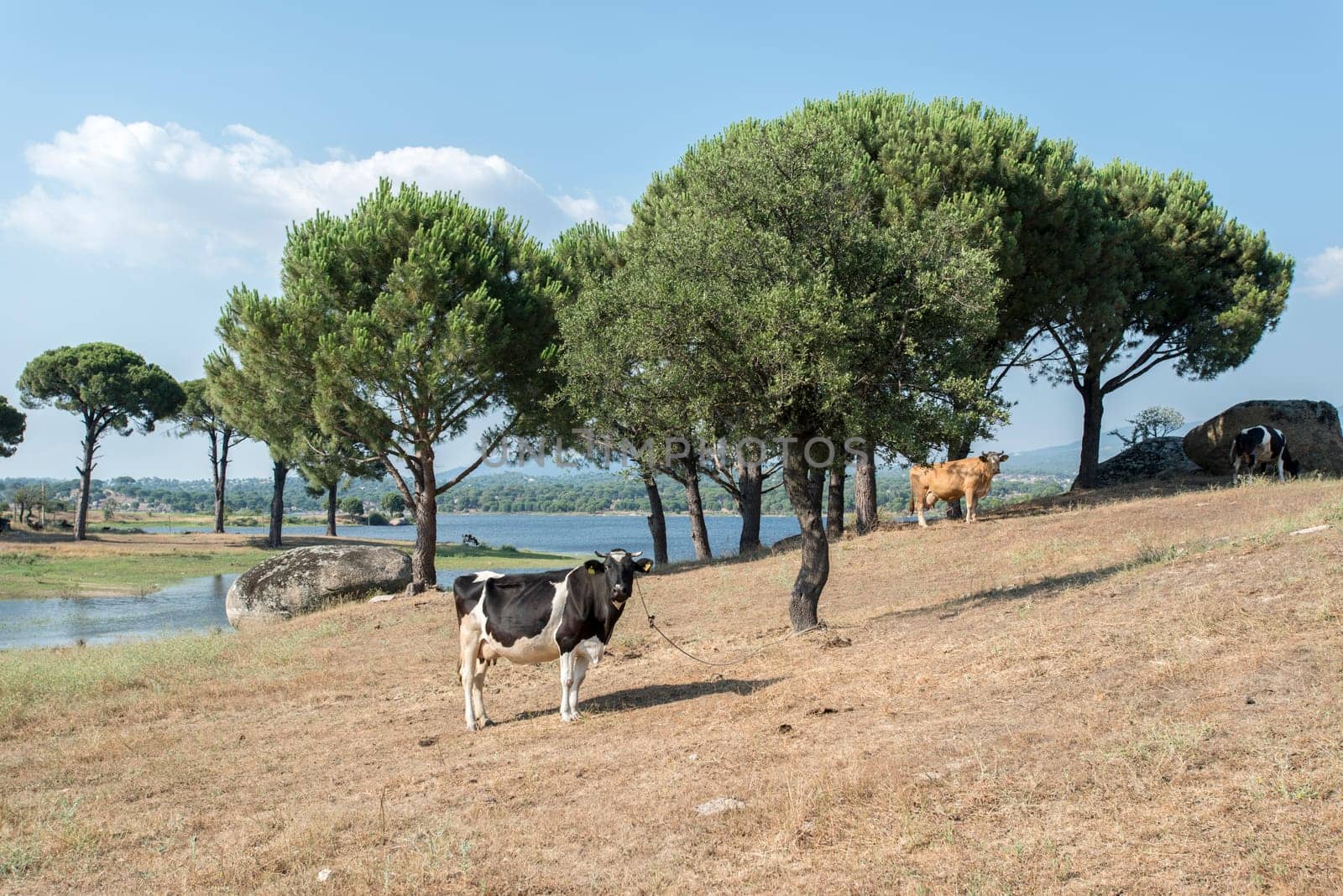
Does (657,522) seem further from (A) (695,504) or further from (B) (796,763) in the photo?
(B) (796,763)

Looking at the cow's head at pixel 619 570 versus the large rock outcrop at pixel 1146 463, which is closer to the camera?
the cow's head at pixel 619 570

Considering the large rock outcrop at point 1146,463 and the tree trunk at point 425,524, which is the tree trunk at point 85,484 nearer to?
the tree trunk at point 425,524

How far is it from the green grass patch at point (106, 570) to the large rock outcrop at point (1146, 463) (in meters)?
38.7

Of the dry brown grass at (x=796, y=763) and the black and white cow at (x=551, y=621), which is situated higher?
the black and white cow at (x=551, y=621)

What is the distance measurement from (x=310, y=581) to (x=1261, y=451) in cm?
2967

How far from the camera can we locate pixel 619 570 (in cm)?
1107

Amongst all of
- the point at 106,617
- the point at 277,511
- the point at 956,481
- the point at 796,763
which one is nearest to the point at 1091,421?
the point at 956,481

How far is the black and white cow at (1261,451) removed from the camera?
29.1 meters

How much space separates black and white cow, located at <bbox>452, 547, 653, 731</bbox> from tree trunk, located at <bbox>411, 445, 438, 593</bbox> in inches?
671

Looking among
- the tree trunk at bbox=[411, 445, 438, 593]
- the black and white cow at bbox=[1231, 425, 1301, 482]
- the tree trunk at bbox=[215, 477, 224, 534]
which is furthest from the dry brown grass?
the tree trunk at bbox=[215, 477, 224, 534]

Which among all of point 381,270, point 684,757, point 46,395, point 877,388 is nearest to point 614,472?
point 381,270

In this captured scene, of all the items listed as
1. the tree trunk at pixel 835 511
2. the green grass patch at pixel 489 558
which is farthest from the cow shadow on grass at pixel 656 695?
the green grass patch at pixel 489 558

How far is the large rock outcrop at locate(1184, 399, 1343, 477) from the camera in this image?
31047 millimetres

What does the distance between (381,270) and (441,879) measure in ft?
75.2
